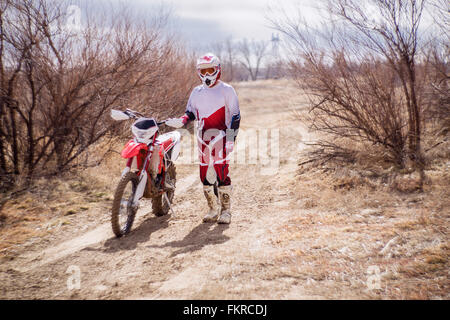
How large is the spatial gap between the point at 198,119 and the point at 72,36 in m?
3.16

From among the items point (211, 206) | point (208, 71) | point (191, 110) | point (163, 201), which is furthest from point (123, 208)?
point (208, 71)

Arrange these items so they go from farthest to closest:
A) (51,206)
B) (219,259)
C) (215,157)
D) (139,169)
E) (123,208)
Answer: (51,206)
(215,157)
(139,169)
(123,208)
(219,259)

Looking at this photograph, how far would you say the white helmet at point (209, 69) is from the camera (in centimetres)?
411

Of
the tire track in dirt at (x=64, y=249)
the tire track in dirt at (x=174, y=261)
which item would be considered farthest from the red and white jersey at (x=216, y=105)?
the tire track in dirt at (x=64, y=249)

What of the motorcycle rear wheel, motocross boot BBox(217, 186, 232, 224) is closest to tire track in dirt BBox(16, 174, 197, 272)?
the motorcycle rear wheel

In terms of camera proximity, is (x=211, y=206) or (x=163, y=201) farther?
(x=163, y=201)

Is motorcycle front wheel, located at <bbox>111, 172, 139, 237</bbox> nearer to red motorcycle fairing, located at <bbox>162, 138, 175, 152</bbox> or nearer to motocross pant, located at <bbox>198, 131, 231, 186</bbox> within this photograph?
red motorcycle fairing, located at <bbox>162, 138, 175, 152</bbox>

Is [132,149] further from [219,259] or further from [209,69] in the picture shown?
[219,259]

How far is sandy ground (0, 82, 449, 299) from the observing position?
2.63 meters

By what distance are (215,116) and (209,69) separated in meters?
0.58

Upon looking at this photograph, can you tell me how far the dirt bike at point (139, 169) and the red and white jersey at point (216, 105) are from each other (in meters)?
0.61

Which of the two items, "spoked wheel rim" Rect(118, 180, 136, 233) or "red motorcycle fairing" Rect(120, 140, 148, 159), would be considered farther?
"spoked wheel rim" Rect(118, 180, 136, 233)

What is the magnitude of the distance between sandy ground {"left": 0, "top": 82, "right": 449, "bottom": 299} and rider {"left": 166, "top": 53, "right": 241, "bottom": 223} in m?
0.61

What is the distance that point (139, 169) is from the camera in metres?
3.95
